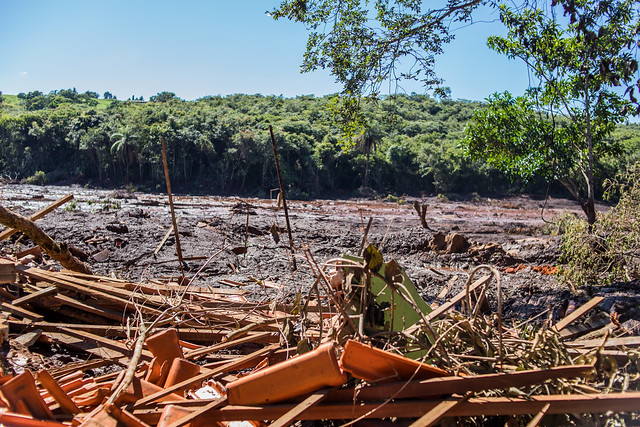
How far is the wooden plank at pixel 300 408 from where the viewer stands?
6.42ft

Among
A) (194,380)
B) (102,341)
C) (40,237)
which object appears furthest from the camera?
(40,237)

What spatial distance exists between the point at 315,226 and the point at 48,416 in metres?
17.2

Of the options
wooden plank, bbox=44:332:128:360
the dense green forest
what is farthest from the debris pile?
the dense green forest

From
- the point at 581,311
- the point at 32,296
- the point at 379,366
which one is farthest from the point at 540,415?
the point at 32,296

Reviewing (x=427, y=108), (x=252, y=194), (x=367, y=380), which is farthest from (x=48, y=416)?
(x=427, y=108)

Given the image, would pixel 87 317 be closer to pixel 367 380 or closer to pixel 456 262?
pixel 367 380

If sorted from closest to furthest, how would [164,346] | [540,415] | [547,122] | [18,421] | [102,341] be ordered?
[540,415], [18,421], [164,346], [102,341], [547,122]

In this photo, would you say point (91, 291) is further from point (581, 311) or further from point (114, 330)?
point (581, 311)

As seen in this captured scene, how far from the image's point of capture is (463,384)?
2033mm

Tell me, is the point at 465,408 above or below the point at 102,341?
above

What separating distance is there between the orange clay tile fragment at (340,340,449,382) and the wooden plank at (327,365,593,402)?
53 millimetres

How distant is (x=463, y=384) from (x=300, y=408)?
2.49 ft

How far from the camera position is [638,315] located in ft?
18.2

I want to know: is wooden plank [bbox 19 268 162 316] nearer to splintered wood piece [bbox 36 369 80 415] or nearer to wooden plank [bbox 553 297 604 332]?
splintered wood piece [bbox 36 369 80 415]
